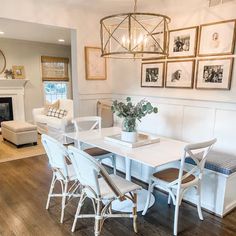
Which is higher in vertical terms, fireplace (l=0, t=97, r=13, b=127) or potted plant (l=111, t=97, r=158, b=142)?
potted plant (l=111, t=97, r=158, b=142)

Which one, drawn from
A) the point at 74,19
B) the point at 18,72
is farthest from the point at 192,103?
the point at 18,72

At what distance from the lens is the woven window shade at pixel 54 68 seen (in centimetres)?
700

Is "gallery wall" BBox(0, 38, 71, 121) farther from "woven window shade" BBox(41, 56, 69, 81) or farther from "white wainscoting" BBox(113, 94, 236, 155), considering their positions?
"white wainscoting" BBox(113, 94, 236, 155)

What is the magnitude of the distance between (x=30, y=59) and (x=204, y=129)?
5594 millimetres

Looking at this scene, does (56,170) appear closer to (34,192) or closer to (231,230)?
(34,192)

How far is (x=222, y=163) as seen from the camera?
7.87ft

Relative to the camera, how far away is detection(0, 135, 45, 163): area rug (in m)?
4.28

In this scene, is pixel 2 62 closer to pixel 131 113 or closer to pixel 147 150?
pixel 131 113

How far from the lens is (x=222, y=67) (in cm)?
278

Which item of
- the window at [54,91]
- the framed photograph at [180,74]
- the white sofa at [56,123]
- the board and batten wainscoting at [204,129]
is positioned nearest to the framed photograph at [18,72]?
the window at [54,91]

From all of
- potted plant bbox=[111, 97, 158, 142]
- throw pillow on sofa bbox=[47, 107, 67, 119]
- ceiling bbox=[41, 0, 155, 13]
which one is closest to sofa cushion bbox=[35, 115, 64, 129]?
throw pillow on sofa bbox=[47, 107, 67, 119]

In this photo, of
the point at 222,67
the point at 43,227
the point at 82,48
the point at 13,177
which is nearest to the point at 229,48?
the point at 222,67

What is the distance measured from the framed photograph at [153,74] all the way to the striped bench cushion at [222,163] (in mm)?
1390

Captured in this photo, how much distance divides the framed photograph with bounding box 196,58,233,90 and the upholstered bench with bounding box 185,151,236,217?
2.96 ft
